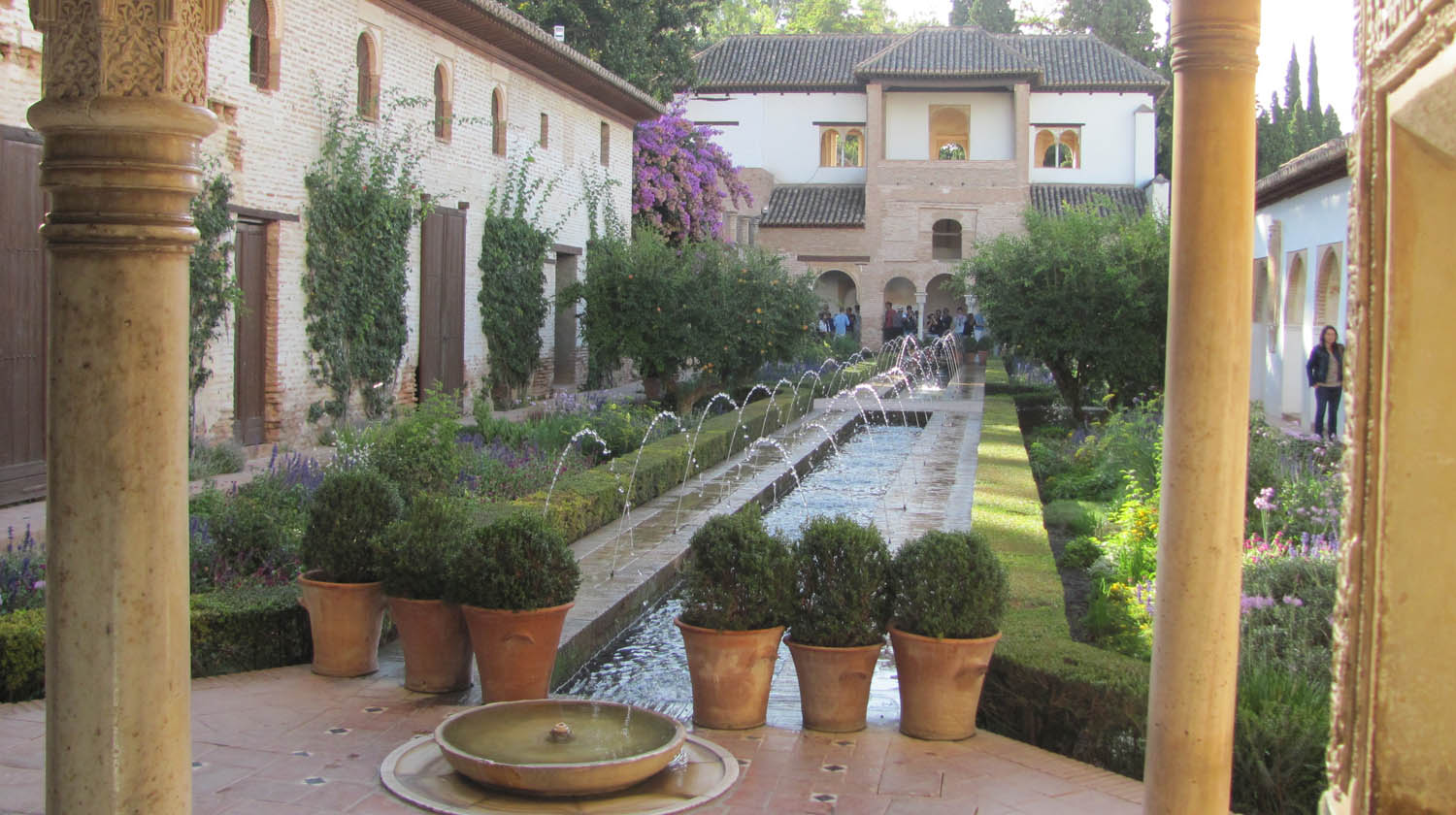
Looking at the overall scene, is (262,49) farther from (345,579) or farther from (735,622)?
(735,622)

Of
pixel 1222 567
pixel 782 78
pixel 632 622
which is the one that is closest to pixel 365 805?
pixel 1222 567

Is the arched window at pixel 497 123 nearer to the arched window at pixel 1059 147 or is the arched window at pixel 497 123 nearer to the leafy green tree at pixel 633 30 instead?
the leafy green tree at pixel 633 30

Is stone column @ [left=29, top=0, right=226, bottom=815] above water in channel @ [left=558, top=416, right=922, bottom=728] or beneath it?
above

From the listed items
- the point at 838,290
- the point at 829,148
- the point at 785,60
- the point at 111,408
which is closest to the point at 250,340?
the point at 111,408

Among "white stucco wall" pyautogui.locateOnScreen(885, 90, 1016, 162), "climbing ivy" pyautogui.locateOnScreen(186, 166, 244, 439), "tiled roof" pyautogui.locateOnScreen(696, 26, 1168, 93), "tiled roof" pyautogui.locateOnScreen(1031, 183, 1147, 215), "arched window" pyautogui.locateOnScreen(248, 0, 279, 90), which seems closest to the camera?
"climbing ivy" pyautogui.locateOnScreen(186, 166, 244, 439)

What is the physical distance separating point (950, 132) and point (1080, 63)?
13.2 ft

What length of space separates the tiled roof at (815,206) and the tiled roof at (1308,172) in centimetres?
1748

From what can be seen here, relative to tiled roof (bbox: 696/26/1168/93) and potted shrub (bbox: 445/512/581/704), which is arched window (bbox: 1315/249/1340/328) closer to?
potted shrub (bbox: 445/512/581/704)

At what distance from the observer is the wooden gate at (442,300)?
15.5 m

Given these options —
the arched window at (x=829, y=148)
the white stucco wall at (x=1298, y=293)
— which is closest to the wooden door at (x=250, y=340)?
the white stucco wall at (x=1298, y=293)

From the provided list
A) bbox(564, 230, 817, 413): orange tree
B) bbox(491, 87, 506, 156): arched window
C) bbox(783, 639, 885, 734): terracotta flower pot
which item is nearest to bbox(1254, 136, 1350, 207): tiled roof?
bbox(564, 230, 817, 413): orange tree

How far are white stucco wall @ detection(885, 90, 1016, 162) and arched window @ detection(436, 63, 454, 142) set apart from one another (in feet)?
73.9

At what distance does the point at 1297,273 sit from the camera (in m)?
18.6

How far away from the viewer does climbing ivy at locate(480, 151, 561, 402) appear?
17.3m
